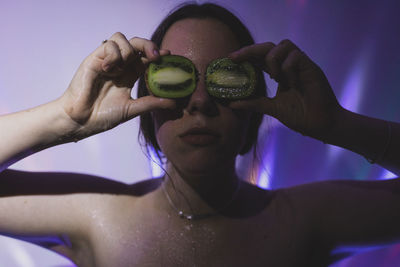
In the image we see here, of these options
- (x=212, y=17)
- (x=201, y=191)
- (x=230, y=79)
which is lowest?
(x=201, y=191)

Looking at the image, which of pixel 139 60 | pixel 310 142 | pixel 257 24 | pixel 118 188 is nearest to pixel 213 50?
pixel 139 60

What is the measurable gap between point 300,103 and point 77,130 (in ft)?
1.84

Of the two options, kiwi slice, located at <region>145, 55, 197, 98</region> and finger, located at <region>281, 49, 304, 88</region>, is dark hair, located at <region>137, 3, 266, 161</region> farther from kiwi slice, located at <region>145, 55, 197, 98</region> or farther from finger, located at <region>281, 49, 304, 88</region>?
kiwi slice, located at <region>145, 55, 197, 98</region>

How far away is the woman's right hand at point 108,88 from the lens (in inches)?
31.5

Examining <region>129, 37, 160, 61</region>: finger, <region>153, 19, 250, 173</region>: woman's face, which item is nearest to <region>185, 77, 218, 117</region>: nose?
<region>153, 19, 250, 173</region>: woman's face

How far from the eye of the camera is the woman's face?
2.67 ft

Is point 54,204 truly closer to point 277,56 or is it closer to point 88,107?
point 88,107

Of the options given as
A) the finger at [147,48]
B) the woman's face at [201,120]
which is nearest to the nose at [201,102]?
the woman's face at [201,120]

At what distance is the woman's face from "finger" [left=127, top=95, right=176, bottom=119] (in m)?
0.03

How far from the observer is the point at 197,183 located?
92cm

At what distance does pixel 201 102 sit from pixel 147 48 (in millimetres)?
181

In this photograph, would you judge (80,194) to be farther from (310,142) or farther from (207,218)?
(310,142)

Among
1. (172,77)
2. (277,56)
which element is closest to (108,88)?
(172,77)

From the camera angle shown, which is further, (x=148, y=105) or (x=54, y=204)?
(x=54, y=204)
